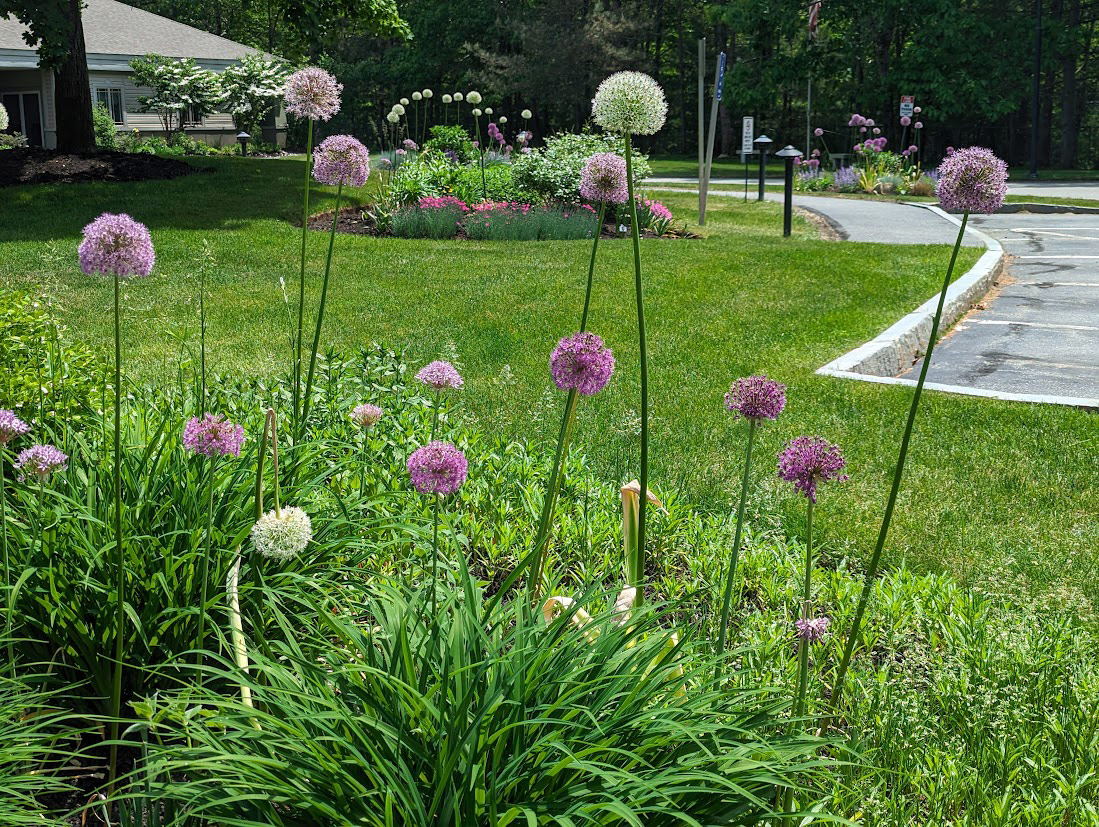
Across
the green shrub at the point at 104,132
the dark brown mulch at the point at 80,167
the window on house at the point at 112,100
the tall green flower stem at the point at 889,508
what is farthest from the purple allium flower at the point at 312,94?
the window on house at the point at 112,100

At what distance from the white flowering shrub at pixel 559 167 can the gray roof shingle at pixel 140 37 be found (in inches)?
963

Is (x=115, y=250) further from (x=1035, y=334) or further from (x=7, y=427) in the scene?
(x=1035, y=334)

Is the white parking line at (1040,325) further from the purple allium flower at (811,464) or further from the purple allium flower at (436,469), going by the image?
the purple allium flower at (436,469)

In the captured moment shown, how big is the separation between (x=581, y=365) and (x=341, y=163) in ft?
3.92

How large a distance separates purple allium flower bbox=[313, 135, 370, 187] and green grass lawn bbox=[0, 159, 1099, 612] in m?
0.75

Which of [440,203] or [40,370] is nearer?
[40,370]

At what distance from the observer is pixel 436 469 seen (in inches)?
87.9

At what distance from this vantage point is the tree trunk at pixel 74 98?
16.8 m

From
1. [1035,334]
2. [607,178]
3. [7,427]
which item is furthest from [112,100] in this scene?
[607,178]

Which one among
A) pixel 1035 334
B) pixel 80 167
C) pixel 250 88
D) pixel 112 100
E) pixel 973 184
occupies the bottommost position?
pixel 1035 334

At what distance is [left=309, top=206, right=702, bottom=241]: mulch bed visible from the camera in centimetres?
1440

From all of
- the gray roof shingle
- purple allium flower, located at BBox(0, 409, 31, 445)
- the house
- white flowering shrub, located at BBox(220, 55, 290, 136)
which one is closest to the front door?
the house

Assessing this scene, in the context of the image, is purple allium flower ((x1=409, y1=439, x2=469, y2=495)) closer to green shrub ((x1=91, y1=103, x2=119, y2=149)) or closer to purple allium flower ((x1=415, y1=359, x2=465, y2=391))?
purple allium flower ((x1=415, y1=359, x2=465, y2=391))

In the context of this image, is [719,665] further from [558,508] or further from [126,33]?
[126,33]
